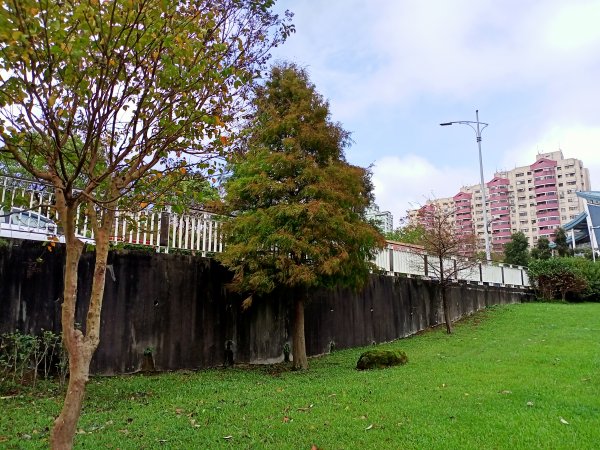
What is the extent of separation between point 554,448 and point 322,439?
2055 mm

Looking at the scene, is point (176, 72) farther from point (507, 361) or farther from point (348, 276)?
point (507, 361)

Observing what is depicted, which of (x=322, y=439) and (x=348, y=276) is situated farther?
(x=348, y=276)

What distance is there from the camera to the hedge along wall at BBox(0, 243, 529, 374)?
24.2 feet

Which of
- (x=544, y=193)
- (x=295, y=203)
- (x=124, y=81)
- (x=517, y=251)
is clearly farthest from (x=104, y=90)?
(x=544, y=193)

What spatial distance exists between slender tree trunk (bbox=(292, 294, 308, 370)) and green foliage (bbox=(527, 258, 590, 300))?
15.5 metres

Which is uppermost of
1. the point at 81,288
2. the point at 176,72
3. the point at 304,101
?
the point at 304,101

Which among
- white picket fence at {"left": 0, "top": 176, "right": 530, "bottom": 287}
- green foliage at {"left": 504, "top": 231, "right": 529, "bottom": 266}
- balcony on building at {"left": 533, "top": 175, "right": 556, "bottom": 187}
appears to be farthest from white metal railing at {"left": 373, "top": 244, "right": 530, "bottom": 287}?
balcony on building at {"left": 533, "top": 175, "right": 556, "bottom": 187}

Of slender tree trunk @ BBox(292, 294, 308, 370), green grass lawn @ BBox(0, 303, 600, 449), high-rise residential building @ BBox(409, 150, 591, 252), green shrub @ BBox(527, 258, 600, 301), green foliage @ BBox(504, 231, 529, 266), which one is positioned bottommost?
green grass lawn @ BBox(0, 303, 600, 449)

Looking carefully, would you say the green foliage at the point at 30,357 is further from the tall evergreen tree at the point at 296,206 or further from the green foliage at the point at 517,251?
the green foliage at the point at 517,251

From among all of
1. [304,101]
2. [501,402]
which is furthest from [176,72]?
[304,101]

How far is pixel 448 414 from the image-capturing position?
5281 millimetres

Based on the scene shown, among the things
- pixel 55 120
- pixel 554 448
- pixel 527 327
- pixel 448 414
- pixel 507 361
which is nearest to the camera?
pixel 55 120

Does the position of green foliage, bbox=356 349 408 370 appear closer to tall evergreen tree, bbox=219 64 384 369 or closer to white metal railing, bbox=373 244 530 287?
tall evergreen tree, bbox=219 64 384 369

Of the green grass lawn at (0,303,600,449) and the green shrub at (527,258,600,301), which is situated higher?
the green shrub at (527,258,600,301)
